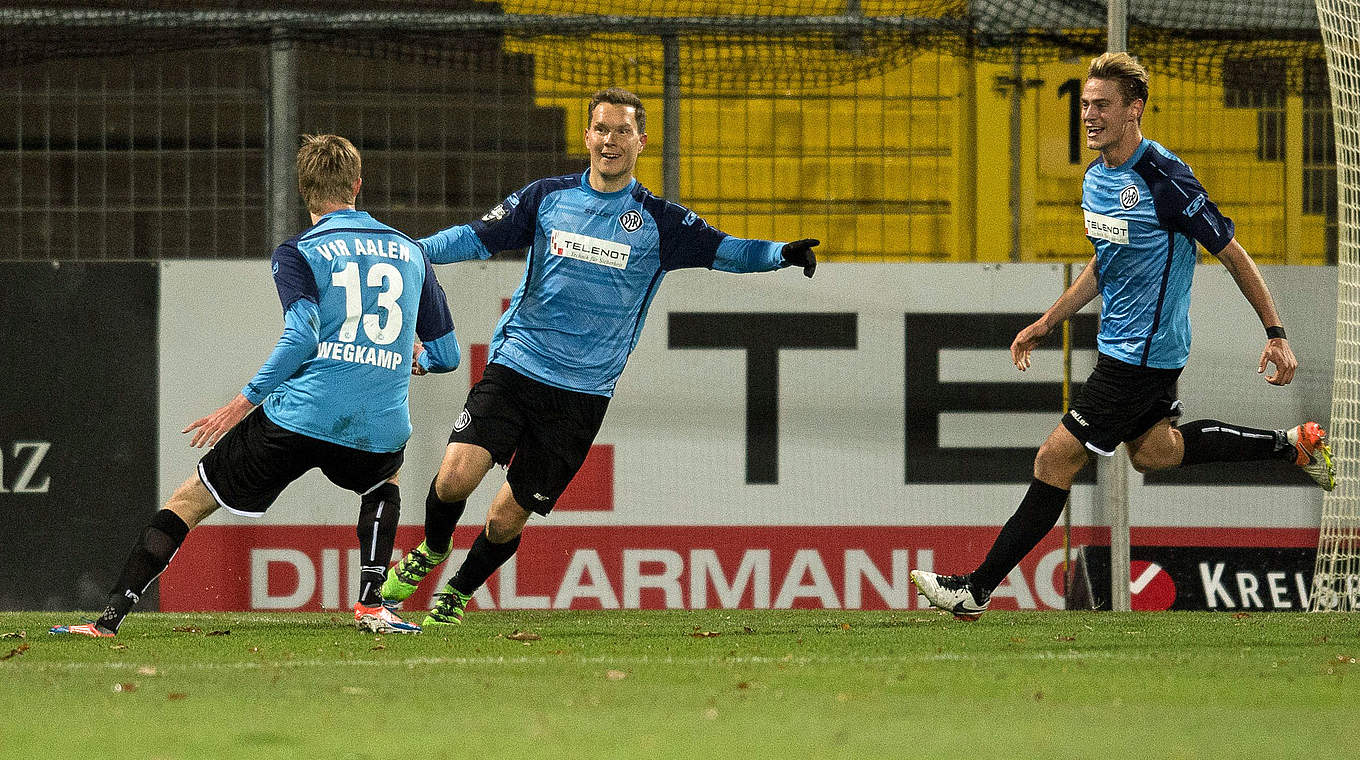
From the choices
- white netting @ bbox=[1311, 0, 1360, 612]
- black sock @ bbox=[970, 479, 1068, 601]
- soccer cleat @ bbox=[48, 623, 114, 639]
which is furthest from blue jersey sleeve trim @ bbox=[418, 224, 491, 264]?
white netting @ bbox=[1311, 0, 1360, 612]

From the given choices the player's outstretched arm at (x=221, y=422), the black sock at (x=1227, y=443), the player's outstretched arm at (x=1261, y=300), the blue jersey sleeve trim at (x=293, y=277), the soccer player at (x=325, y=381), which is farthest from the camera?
the black sock at (x=1227, y=443)

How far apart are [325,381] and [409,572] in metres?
0.84

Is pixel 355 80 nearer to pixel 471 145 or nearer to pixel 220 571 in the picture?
pixel 471 145

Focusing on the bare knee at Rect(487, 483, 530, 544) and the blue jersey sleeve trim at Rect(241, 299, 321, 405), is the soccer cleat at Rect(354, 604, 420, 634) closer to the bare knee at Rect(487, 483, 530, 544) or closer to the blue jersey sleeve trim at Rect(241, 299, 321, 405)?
the bare knee at Rect(487, 483, 530, 544)

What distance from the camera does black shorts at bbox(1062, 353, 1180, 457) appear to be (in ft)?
19.3

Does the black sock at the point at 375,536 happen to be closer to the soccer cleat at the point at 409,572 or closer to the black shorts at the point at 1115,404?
the soccer cleat at the point at 409,572

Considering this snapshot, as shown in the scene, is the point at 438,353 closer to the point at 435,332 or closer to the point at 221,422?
the point at 435,332

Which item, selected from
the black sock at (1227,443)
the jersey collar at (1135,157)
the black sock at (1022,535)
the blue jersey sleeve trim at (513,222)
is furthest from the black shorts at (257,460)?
the black sock at (1227,443)

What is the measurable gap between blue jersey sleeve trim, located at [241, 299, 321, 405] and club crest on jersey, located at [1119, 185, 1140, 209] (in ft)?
9.06

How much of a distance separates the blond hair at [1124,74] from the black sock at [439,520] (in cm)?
266

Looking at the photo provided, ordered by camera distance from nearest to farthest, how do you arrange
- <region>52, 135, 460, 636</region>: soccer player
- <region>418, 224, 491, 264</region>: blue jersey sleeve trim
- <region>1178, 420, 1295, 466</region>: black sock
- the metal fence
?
<region>52, 135, 460, 636</region>: soccer player < <region>418, 224, 491, 264</region>: blue jersey sleeve trim < <region>1178, 420, 1295, 466</region>: black sock < the metal fence

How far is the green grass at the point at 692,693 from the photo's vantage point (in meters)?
3.23

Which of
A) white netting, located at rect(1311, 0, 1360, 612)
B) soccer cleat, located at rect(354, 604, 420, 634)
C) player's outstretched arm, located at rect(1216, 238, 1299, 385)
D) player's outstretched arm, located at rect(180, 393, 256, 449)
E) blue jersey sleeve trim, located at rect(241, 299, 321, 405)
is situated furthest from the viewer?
white netting, located at rect(1311, 0, 1360, 612)

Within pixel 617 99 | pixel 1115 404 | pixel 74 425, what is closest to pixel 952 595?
pixel 1115 404
